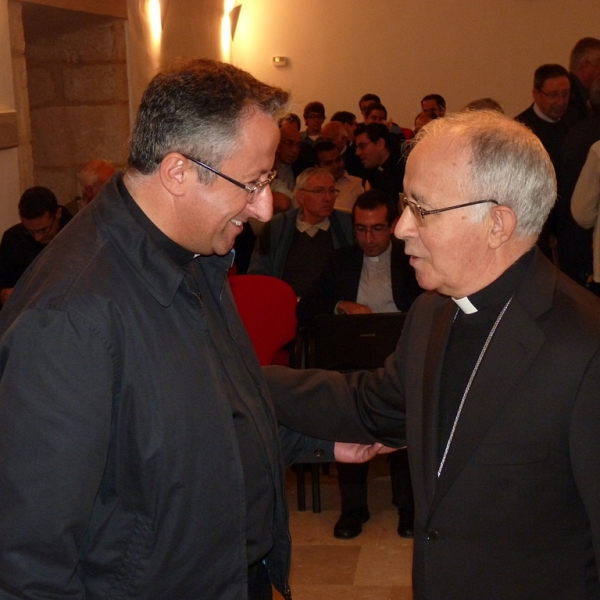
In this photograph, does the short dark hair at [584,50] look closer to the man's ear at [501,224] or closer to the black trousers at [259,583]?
the man's ear at [501,224]

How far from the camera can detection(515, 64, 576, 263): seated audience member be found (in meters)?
5.65

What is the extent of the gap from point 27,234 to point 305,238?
63.8 inches

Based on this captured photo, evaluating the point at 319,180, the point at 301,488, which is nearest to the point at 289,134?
the point at 319,180

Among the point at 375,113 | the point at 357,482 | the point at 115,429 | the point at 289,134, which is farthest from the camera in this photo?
the point at 375,113

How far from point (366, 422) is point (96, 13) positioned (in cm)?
531

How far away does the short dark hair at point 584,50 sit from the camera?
6.20 meters

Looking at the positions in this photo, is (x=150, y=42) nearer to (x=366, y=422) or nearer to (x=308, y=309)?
(x=308, y=309)

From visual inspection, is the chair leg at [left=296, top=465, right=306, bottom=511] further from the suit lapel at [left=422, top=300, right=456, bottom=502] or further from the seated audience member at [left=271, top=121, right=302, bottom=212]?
the seated audience member at [left=271, top=121, right=302, bottom=212]

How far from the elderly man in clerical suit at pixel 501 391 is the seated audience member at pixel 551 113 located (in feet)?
12.7

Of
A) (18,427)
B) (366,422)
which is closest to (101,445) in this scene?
(18,427)

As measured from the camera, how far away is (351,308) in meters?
4.72

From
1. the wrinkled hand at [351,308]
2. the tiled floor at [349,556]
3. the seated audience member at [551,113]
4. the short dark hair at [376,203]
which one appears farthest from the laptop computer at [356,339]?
the seated audience member at [551,113]

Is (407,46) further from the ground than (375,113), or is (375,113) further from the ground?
(407,46)

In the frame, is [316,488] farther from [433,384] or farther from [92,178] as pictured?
[433,384]
